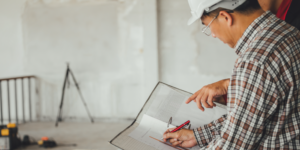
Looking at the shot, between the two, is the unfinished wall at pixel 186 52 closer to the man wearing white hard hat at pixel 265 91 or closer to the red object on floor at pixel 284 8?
the red object on floor at pixel 284 8

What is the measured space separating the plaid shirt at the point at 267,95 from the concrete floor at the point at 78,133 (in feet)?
9.05

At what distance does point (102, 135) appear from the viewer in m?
3.68

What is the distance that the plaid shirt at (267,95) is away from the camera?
0.57 metres

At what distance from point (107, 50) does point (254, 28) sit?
3.94 metres

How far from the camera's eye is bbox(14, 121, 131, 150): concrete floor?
10.6 feet

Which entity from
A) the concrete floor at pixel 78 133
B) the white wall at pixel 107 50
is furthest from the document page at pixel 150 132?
the white wall at pixel 107 50

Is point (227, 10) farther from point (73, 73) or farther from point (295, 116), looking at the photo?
point (73, 73)

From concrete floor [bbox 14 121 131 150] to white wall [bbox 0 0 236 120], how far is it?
35 centimetres

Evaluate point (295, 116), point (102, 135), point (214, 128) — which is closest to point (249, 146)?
point (295, 116)

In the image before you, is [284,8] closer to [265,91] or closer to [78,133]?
[265,91]

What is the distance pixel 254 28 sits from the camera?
69 cm

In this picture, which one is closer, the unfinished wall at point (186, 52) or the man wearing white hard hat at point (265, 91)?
the man wearing white hard hat at point (265, 91)

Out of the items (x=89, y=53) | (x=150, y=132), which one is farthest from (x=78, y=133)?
(x=150, y=132)

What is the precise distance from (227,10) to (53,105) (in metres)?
4.57
